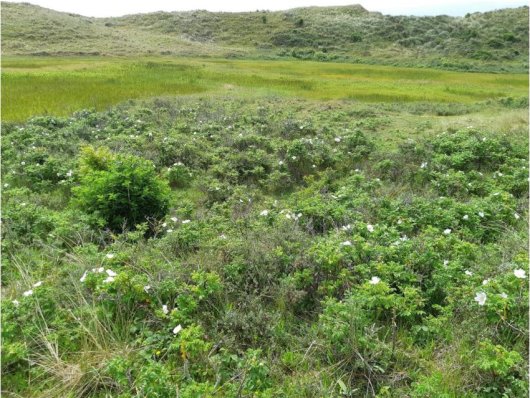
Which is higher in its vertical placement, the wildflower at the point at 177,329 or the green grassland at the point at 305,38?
the green grassland at the point at 305,38

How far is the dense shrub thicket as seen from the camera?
361 cm

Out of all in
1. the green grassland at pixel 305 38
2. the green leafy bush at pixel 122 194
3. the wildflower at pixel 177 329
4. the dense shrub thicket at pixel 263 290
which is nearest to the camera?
the dense shrub thicket at pixel 263 290

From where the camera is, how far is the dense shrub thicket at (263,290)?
11.8ft

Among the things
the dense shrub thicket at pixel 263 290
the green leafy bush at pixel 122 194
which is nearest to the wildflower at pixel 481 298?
the dense shrub thicket at pixel 263 290

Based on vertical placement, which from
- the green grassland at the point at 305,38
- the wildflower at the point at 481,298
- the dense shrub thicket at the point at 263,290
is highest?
the green grassland at the point at 305,38

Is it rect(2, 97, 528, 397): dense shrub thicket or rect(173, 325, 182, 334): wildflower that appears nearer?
rect(2, 97, 528, 397): dense shrub thicket

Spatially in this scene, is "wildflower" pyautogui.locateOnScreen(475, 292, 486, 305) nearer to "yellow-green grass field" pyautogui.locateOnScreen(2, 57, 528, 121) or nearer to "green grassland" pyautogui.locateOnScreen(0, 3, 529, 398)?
"green grassland" pyautogui.locateOnScreen(0, 3, 529, 398)

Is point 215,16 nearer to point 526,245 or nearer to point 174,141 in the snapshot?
point 174,141

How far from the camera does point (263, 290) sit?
467 centimetres

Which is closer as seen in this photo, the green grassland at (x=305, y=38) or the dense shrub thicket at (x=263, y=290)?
the dense shrub thicket at (x=263, y=290)

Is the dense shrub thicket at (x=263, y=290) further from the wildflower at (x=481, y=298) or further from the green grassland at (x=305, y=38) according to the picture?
the green grassland at (x=305, y=38)

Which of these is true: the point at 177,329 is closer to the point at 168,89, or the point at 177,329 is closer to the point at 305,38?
the point at 168,89

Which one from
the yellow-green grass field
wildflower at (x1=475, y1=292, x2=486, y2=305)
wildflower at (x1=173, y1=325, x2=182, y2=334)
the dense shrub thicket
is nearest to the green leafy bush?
the dense shrub thicket

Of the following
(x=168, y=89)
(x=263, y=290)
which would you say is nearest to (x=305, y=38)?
(x=168, y=89)
